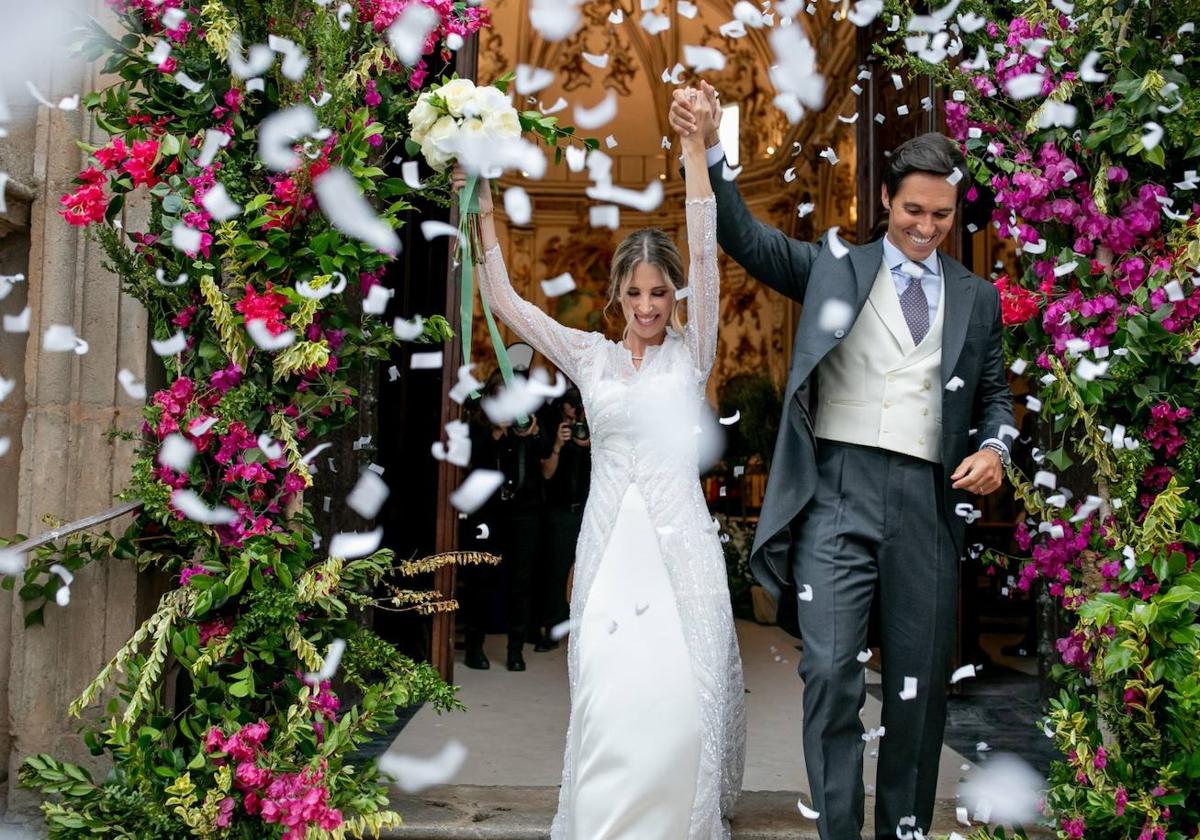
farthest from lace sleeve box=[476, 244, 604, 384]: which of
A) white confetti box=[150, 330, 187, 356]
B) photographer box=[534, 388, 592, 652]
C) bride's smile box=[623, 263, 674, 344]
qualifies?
photographer box=[534, 388, 592, 652]

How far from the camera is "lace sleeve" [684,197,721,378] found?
2994 millimetres

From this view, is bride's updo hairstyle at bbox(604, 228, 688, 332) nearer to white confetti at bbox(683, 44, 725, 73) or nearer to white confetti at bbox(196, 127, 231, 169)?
white confetti at bbox(683, 44, 725, 73)

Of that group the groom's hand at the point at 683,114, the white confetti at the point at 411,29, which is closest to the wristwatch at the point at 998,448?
the groom's hand at the point at 683,114

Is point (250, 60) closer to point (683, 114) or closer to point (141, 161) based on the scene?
point (141, 161)

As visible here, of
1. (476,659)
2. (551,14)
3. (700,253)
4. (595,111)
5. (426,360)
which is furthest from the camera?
(595,111)

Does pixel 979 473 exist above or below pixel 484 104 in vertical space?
below

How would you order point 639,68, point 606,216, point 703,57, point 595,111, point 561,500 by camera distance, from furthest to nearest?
1. point 639,68
2. point 595,111
3. point 561,500
4. point 703,57
5. point 606,216

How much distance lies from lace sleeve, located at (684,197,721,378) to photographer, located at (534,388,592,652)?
3167mm

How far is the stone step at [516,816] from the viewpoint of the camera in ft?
10.2

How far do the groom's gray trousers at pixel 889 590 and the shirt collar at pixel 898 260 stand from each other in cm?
50

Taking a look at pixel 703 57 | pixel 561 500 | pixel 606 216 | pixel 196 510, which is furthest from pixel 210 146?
pixel 561 500

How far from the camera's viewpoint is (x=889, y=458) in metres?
2.80

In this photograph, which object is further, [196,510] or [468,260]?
[468,260]

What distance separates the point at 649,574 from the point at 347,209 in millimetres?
1270
